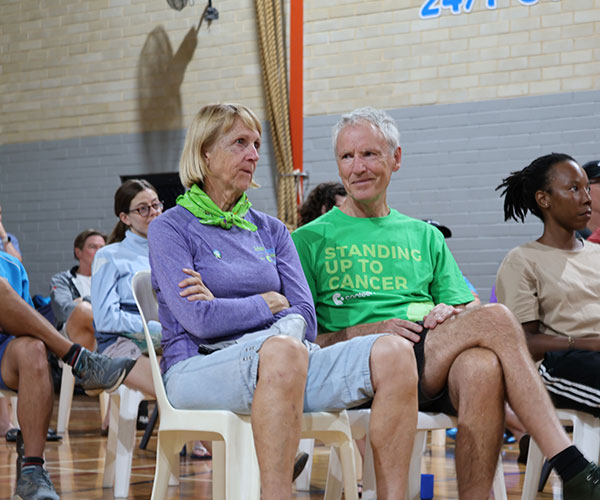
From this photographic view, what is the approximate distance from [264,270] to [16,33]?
236 inches

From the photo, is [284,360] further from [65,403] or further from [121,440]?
[65,403]

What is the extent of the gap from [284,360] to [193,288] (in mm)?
321

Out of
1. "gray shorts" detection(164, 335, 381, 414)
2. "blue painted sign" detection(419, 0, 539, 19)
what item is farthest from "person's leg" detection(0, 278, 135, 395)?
"blue painted sign" detection(419, 0, 539, 19)

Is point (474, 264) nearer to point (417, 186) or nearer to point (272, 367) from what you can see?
point (417, 186)

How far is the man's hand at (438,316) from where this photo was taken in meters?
2.12

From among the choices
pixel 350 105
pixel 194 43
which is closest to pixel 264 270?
pixel 350 105

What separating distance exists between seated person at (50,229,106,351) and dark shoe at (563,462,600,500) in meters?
3.45

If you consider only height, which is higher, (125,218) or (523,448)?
(125,218)

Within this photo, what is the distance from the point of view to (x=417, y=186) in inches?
225

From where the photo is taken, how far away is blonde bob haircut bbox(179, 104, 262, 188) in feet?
7.34

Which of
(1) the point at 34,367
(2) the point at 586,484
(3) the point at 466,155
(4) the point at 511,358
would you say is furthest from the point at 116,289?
(3) the point at 466,155

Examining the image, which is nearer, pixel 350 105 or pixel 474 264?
pixel 474 264

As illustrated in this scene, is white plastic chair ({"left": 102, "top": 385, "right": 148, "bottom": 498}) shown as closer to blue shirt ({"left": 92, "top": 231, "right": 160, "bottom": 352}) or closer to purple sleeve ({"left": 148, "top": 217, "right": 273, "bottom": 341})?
blue shirt ({"left": 92, "top": 231, "right": 160, "bottom": 352})

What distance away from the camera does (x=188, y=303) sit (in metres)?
1.95
